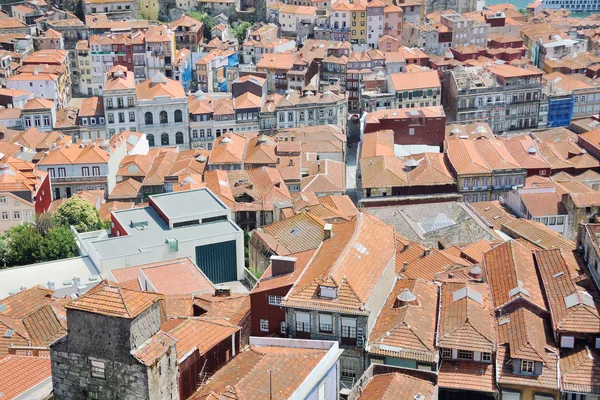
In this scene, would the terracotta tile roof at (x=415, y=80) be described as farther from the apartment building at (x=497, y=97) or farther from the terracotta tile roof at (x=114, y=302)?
Answer: the terracotta tile roof at (x=114, y=302)

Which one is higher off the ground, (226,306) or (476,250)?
(226,306)

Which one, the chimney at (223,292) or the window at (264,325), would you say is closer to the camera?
the window at (264,325)

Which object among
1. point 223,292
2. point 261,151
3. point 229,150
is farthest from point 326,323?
point 229,150

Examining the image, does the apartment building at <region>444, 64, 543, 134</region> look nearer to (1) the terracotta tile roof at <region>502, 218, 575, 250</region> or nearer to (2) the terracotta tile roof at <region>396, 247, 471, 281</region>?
(1) the terracotta tile roof at <region>502, 218, 575, 250</region>

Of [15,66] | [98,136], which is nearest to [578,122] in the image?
[98,136]

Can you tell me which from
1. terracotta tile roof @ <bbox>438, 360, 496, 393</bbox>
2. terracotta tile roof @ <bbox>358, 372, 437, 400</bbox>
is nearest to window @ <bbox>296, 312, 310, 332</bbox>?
terracotta tile roof @ <bbox>358, 372, 437, 400</bbox>

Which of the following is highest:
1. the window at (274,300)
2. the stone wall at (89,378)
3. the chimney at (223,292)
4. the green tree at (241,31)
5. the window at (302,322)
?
the green tree at (241,31)

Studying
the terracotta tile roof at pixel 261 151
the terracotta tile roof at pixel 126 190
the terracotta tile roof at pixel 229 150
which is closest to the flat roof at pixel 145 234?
the terracotta tile roof at pixel 126 190

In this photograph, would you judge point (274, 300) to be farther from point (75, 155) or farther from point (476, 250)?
point (75, 155)
